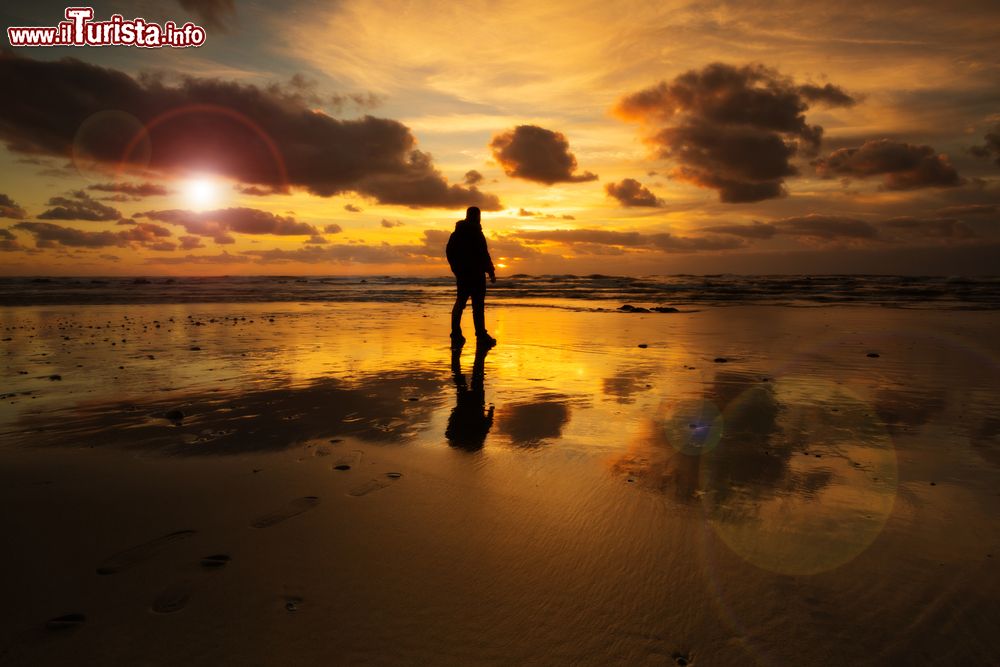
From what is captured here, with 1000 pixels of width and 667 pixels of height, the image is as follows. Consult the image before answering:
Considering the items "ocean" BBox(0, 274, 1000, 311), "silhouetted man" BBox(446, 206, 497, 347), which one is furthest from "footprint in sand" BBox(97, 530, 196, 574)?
"ocean" BBox(0, 274, 1000, 311)

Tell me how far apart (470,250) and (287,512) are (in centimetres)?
815

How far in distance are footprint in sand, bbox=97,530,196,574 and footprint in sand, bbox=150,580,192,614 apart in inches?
13.2

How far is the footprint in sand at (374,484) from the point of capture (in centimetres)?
319

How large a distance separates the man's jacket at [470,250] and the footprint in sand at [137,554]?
326 inches

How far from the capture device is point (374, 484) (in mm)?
3326

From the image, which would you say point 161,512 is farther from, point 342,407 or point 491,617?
point 342,407

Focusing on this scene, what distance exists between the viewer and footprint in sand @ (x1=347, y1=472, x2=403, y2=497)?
319 centimetres

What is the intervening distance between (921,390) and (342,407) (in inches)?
248

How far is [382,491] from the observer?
3.21m

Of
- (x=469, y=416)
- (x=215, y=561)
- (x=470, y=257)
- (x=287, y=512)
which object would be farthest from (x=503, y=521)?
(x=470, y=257)

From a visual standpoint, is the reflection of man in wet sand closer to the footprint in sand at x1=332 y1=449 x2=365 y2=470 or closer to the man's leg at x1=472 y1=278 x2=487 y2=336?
the footprint in sand at x1=332 y1=449 x2=365 y2=470

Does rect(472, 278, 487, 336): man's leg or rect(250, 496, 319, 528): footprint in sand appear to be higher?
rect(472, 278, 487, 336): man's leg

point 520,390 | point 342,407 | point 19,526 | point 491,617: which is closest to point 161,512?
point 19,526

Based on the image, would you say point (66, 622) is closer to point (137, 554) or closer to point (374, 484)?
point (137, 554)
